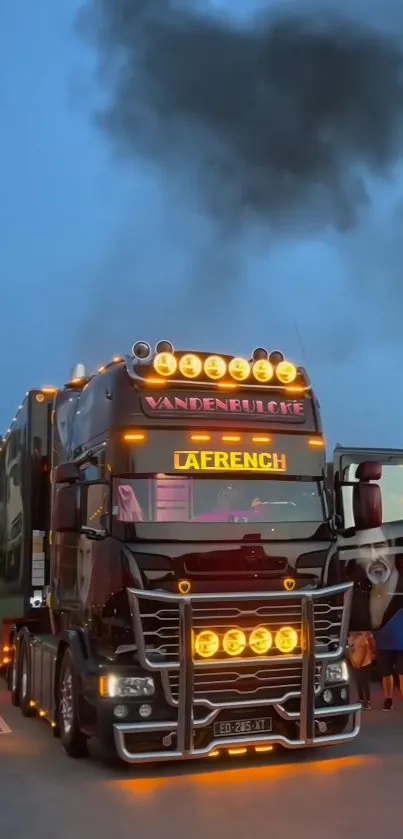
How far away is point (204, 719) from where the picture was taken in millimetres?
7566

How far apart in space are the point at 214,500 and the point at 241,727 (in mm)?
1863

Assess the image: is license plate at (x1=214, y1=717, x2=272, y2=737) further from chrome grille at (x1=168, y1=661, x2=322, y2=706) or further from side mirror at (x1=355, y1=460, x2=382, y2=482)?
side mirror at (x1=355, y1=460, x2=382, y2=482)

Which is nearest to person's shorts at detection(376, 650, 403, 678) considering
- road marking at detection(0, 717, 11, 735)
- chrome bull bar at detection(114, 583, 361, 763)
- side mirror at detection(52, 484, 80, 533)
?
chrome bull bar at detection(114, 583, 361, 763)

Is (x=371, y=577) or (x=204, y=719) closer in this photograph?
(x=204, y=719)

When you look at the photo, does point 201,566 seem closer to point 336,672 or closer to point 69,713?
A: point 336,672

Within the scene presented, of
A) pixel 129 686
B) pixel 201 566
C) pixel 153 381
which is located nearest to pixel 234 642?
pixel 201 566

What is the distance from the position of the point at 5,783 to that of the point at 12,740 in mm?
1891

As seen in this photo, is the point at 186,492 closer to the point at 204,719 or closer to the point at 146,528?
the point at 146,528

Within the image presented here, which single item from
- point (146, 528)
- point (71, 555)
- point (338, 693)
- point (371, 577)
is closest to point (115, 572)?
point (146, 528)

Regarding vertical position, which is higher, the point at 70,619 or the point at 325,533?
the point at 325,533

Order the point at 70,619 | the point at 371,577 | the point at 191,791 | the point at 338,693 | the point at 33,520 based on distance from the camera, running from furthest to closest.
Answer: the point at 371,577 < the point at 33,520 < the point at 70,619 < the point at 338,693 < the point at 191,791

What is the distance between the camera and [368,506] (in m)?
8.31

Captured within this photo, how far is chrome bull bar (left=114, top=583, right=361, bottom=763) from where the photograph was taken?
745cm

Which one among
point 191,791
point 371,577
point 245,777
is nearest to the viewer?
point 191,791
